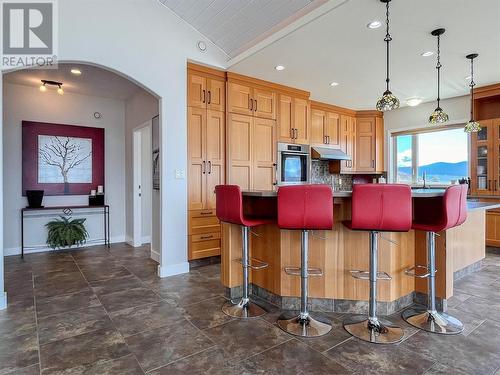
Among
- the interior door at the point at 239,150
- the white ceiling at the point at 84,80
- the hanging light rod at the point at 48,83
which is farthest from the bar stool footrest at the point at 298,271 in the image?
the hanging light rod at the point at 48,83

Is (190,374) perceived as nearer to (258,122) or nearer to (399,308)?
(399,308)

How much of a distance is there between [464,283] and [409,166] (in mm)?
3351

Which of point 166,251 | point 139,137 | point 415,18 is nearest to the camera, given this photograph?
point 415,18

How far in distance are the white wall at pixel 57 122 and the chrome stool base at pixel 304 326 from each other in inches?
170

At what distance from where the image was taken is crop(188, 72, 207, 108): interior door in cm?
381

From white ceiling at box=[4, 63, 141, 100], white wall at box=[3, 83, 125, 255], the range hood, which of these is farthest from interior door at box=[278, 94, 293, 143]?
white wall at box=[3, 83, 125, 255]

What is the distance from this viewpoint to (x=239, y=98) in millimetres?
4215

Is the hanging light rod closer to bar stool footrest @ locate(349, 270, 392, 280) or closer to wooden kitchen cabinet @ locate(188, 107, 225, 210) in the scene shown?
wooden kitchen cabinet @ locate(188, 107, 225, 210)

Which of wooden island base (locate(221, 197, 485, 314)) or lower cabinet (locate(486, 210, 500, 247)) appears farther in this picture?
lower cabinet (locate(486, 210, 500, 247))

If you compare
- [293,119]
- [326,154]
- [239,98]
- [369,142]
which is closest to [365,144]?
[369,142]

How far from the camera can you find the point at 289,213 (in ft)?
7.03

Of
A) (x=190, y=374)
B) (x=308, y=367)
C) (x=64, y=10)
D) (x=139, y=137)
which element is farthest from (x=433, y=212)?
(x=139, y=137)

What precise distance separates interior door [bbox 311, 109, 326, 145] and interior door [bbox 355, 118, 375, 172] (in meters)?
1.10

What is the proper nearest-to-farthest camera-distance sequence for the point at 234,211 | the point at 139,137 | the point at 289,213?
the point at 289,213
the point at 234,211
the point at 139,137
